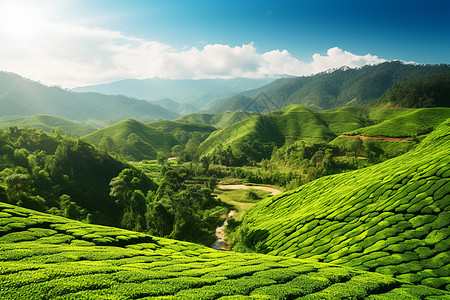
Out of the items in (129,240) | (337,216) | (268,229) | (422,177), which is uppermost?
(422,177)

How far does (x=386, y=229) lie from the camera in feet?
92.3

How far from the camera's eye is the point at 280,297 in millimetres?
16016

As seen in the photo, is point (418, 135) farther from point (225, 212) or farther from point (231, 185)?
point (225, 212)

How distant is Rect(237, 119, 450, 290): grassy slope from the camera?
75.4 feet

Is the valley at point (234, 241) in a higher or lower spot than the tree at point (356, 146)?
lower

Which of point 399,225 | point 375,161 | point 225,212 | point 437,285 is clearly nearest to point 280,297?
point 437,285

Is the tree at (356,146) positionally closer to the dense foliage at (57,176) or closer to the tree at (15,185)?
the dense foliage at (57,176)

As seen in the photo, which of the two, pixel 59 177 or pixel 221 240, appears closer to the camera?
pixel 221 240

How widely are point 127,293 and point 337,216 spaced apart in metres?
33.4

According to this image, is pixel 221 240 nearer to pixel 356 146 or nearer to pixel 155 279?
pixel 155 279

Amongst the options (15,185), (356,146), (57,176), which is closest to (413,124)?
(356,146)

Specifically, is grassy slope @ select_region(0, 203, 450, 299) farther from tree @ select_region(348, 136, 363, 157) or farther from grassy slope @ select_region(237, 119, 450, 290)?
tree @ select_region(348, 136, 363, 157)

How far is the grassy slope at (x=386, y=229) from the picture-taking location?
2297 cm

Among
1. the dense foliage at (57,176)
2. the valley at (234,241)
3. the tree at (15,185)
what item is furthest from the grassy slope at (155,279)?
the dense foliage at (57,176)
